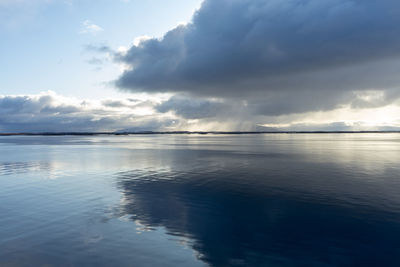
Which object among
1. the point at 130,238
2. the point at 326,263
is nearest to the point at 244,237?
the point at 326,263

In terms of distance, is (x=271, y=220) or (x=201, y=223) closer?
(x=201, y=223)

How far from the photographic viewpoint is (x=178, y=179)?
41125mm

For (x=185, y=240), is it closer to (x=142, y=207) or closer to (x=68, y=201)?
(x=142, y=207)

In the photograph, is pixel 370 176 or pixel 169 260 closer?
pixel 169 260

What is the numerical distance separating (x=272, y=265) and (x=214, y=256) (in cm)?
339

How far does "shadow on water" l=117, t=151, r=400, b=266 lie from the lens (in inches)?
631

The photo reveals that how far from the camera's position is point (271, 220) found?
865 inches

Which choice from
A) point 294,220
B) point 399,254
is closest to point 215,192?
point 294,220

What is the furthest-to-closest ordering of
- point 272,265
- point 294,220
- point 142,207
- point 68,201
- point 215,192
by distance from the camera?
point 215,192, point 68,201, point 142,207, point 294,220, point 272,265

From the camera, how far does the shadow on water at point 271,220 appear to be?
631 inches

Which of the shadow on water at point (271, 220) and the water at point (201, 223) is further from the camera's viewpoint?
the shadow on water at point (271, 220)

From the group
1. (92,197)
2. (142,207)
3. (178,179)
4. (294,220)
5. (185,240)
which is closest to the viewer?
(185,240)

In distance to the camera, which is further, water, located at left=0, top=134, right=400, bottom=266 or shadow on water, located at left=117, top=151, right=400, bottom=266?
shadow on water, located at left=117, top=151, right=400, bottom=266

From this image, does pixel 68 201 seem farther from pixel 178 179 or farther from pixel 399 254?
pixel 399 254
